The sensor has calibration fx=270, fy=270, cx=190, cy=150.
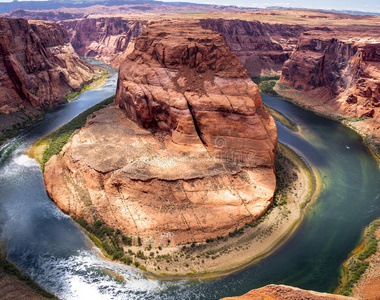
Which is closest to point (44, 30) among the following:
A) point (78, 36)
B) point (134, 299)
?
point (78, 36)

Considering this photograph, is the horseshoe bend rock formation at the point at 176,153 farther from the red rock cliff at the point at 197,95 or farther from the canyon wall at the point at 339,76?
the canyon wall at the point at 339,76

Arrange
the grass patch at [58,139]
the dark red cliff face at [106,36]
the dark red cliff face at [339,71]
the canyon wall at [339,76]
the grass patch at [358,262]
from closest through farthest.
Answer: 1. the grass patch at [358,262]
2. the grass patch at [58,139]
3. the canyon wall at [339,76]
4. the dark red cliff face at [339,71]
5. the dark red cliff face at [106,36]

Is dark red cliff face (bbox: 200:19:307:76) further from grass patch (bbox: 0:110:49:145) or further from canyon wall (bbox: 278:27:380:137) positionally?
grass patch (bbox: 0:110:49:145)

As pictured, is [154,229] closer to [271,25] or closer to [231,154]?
[231,154]

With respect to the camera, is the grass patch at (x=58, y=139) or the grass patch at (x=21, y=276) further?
the grass patch at (x=58, y=139)

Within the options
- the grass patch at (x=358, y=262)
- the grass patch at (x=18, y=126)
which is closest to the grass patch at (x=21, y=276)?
the grass patch at (x=358, y=262)
